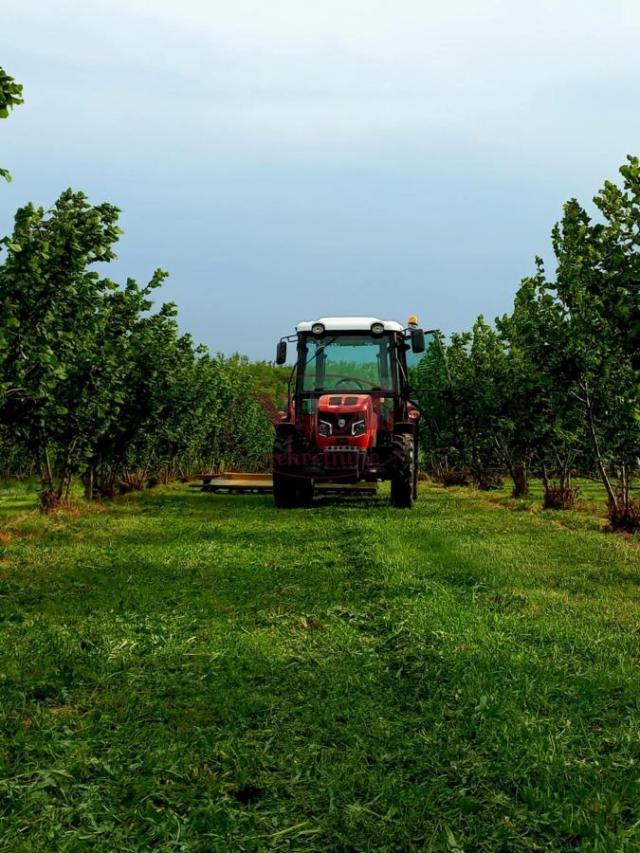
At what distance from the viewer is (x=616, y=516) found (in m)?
14.4

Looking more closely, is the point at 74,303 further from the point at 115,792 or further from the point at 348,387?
the point at 115,792

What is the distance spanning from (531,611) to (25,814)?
4.56m

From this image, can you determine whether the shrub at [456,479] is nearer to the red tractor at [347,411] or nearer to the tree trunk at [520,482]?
the tree trunk at [520,482]

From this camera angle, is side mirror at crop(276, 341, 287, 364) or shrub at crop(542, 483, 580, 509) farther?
shrub at crop(542, 483, 580, 509)

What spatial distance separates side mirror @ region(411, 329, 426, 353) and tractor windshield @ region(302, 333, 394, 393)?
3.52 ft

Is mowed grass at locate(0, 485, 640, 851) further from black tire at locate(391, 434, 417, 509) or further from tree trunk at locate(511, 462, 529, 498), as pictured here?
tree trunk at locate(511, 462, 529, 498)

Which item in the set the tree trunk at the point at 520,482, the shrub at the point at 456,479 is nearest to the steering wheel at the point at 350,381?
the tree trunk at the point at 520,482

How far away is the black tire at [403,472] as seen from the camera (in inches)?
665

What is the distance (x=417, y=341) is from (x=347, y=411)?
5.97ft

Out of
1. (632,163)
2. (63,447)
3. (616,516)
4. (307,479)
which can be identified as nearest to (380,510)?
(307,479)

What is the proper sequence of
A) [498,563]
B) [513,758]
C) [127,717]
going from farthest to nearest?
[498,563], [127,717], [513,758]

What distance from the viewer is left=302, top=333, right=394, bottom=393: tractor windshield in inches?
691

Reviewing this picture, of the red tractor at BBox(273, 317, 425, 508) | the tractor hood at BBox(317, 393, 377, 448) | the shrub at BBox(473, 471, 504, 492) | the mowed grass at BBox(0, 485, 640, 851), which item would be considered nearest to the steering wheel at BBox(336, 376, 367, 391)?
the red tractor at BBox(273, 317, 425, 508)

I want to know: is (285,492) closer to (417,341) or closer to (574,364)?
(417,341)
